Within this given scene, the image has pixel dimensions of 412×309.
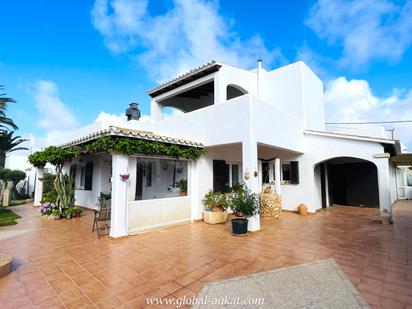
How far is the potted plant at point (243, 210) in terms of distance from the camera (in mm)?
7109

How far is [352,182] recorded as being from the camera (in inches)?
573

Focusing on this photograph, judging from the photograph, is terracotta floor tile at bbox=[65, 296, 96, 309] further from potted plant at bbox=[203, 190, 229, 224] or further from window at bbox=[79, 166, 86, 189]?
window at bbox=[79, 166, 86, 189]

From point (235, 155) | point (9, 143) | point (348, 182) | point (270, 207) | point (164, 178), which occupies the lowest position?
point (270, 207)

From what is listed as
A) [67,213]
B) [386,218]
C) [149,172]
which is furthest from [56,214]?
[386,218]

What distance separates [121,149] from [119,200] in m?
1.58

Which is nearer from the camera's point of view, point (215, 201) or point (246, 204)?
point (246, 204)

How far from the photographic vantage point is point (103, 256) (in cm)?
534

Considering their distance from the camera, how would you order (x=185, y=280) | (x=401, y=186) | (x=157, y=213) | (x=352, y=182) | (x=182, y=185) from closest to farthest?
(x=185, y=280) → (x=157, y=213) → (x=182, y=185) → (x=352, y=182) → (x=401, y=186)

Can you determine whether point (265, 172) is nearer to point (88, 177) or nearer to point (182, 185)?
point (182, 185)

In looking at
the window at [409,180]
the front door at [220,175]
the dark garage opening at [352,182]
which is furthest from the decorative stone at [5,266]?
the window at [409,180]

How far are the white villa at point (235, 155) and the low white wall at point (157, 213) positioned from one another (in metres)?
0.03

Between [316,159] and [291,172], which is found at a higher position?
[316,159]

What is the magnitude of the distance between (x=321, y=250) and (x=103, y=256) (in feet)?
17.9

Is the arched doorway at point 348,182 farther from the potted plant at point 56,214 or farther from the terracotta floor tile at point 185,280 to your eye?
the potted plant at point 56,214
